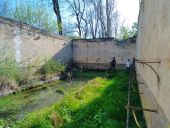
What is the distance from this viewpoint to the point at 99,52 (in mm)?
19375

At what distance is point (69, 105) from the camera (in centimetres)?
654

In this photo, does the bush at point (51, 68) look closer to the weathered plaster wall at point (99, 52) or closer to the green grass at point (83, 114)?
the weathered plaster wall at point (99, 52)

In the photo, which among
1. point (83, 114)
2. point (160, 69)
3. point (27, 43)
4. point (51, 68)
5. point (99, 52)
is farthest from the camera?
point (99, 52)

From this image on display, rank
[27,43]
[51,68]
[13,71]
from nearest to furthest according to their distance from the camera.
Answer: [13,71], [27,43], [51,68]

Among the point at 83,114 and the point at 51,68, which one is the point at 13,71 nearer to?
the point at 51,68

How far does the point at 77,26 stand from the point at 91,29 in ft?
6.93

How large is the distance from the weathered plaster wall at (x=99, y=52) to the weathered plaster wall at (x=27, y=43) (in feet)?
7.82

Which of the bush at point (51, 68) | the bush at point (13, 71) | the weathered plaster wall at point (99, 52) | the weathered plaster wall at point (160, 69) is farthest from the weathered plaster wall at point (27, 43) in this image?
the weathered plaster wall at point (160, 69)

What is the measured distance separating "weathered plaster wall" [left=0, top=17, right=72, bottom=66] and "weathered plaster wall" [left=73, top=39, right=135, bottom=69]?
238 centimetres

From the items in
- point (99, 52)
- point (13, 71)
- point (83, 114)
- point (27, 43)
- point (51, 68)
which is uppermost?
point (27, 43)

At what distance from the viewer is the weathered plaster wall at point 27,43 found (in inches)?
452

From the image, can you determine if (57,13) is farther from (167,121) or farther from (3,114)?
(167,121)

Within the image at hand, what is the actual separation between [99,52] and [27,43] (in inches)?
290

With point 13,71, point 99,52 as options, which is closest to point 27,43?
point 13,71
